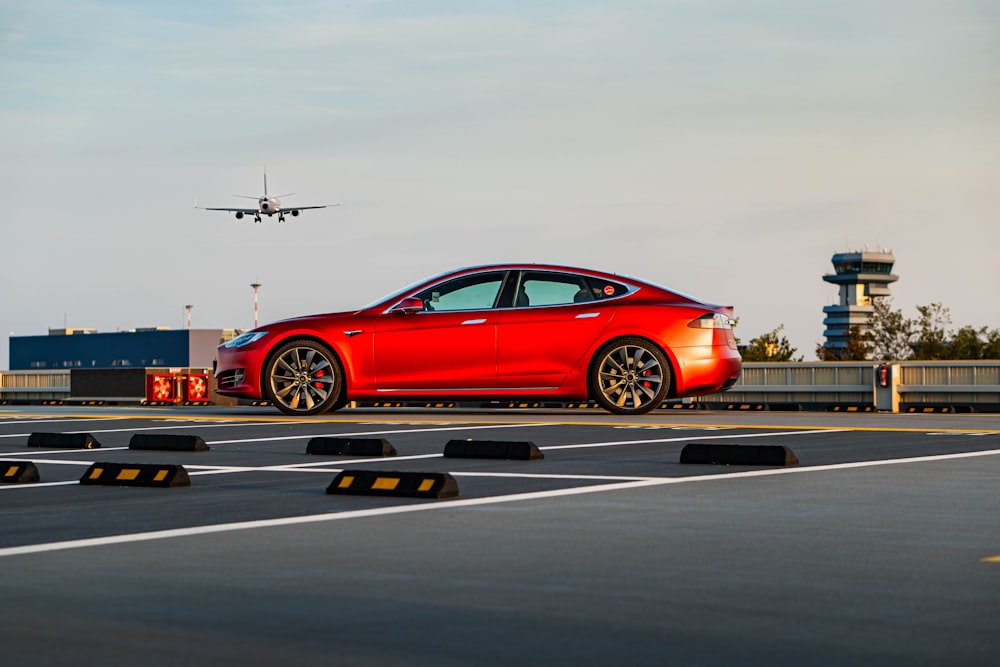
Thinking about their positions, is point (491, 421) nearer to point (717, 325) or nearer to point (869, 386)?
point (717, 325)

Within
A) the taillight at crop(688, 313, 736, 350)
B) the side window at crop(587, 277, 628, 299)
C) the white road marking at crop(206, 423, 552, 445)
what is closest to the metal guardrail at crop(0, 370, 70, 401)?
the side window at crop(587, 277, 628, 299)

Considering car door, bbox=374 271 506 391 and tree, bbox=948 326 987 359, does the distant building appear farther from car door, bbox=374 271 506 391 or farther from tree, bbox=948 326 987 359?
car door, bbox=374 271 506 391

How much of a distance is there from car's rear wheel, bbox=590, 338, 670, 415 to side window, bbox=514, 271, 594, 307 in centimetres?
70

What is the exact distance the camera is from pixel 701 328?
1631 cm

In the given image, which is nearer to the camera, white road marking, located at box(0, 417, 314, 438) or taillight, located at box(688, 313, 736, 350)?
white road marking, located at box(0, 417, 314, 438)

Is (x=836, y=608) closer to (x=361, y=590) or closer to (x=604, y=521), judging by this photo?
(x=361, y=590)

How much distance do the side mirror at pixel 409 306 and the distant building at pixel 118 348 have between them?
11473 centimetres

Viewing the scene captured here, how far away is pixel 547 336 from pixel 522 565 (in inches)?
421

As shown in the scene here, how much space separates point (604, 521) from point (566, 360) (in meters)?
9.34

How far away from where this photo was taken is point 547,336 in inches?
640

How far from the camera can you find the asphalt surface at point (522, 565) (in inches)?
163

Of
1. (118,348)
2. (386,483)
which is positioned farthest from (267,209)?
(386,483)

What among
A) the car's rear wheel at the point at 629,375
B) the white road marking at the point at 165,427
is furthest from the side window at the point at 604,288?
the white road marking at the point at 165,427

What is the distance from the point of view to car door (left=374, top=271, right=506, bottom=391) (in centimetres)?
1639
